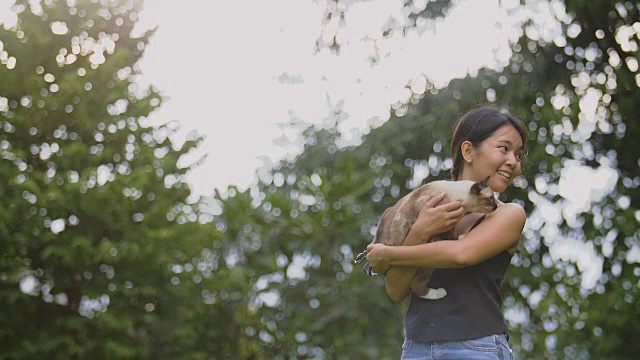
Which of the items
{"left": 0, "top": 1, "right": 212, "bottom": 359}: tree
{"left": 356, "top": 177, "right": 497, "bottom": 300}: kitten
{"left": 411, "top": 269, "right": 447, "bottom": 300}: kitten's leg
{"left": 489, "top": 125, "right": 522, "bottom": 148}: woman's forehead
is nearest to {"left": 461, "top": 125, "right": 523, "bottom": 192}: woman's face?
{"left": 489, "top": 125, "right": 522, "bottom": 148}: woman's forehead

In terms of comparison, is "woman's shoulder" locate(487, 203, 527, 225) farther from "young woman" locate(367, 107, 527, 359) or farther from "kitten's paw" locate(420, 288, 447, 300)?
"kitten's paw" locate(420, 288, 447, 300)

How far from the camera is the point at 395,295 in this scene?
10.0 ft

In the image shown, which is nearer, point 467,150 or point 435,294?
point 435,294

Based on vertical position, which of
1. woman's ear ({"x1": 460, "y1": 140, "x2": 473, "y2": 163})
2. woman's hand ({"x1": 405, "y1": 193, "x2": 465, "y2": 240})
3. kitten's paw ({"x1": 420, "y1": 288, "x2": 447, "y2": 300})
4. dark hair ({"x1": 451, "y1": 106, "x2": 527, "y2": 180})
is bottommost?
kitten's paw ({"x1": 420, "y1": 288, "x2": 447, "y2": 300})

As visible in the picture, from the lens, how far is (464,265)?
9.16 ft

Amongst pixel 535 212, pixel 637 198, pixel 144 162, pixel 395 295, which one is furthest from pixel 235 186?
pixel 395 295

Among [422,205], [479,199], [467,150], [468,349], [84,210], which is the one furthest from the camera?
[84,210]

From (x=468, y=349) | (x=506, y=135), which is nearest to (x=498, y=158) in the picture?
(x=506, y=135)

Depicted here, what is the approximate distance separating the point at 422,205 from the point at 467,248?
0.30m

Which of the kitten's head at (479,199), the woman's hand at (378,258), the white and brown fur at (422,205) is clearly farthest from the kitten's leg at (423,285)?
the kitten's head at (479,199)

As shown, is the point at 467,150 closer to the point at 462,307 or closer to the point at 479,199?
the point at 479,199

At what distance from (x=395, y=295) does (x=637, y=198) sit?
8.54m

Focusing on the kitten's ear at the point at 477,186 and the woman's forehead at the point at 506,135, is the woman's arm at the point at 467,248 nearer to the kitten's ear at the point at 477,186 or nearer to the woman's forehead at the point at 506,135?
the kitten's ear at the point at 477,186

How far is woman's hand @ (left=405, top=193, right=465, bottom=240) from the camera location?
2.89 metres
